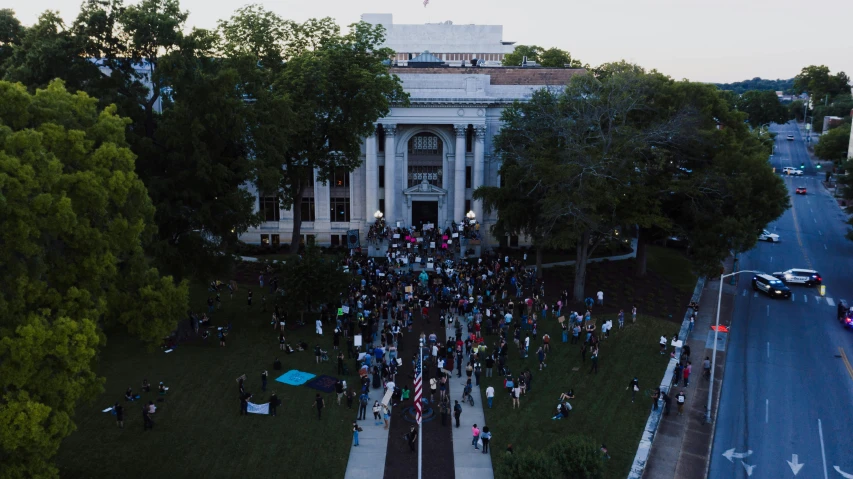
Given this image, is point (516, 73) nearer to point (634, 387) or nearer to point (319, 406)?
point (634, 387)

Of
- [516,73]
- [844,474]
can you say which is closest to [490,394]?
[844,474]

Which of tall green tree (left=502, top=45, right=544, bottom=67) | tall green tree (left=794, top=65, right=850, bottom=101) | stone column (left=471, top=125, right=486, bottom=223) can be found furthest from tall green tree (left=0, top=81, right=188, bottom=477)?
tall green tree (left=794, top=65, right=850, bottom=101)

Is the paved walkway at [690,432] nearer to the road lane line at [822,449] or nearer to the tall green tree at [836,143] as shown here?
the road lane line at [822,449]

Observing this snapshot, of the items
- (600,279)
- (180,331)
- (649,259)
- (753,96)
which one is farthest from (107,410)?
(753,96)

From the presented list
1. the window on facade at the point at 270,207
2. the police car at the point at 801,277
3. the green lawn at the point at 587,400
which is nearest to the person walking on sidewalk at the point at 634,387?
the green lawn at the point at 587,400

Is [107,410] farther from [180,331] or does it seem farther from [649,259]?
[649,259]

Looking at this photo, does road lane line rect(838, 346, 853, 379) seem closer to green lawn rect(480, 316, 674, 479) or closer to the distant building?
green lawn rect(480, 316, 674, 479)

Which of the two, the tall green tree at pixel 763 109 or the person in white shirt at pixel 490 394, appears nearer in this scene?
the person in white shirt at pixel 490 394

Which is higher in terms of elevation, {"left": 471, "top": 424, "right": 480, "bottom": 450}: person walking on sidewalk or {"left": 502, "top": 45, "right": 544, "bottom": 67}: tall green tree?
{"left": 502, "top": 45, "right": 544, "bottom": 67}: tall green tree
